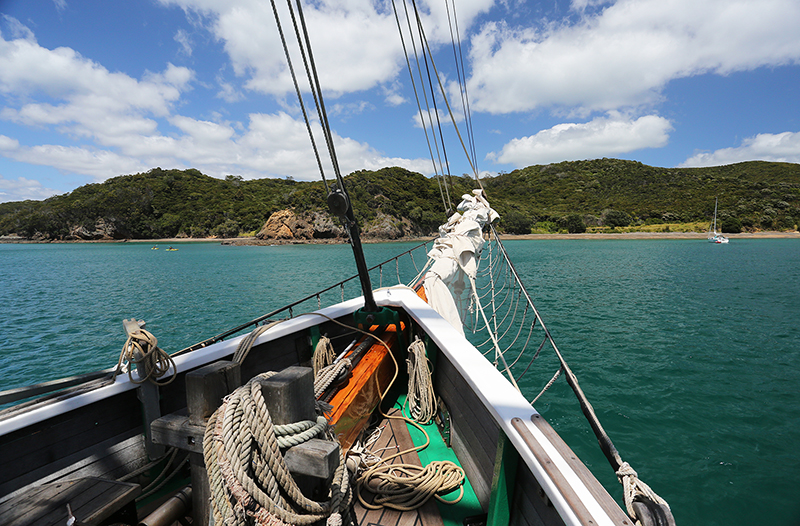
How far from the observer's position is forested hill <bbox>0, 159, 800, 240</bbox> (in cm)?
5609

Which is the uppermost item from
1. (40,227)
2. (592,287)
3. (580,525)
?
(40,227)

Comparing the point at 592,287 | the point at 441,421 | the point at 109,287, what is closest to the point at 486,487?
the point at 441,421

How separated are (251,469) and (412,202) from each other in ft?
205

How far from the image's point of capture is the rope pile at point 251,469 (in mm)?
792

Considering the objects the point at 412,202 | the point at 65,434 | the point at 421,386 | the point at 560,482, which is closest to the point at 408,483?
the point at 421,386

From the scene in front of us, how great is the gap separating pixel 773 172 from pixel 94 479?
118 m

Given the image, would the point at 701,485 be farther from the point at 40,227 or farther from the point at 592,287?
the point at 40,227

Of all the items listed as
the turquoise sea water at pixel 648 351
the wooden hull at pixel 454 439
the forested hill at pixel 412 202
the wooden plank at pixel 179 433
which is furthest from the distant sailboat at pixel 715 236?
the wooden plank at pixel 179 433

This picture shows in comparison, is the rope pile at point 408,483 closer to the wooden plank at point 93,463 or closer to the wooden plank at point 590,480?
the wooden plank at point 590,480

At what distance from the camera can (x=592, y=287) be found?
14102mm

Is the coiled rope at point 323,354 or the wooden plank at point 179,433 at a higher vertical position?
the wooden plank at point 179,433

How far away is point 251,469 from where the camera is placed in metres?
0.82

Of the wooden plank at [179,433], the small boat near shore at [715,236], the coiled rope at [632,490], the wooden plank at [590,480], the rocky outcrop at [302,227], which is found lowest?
the small boat near shore at [715,236]

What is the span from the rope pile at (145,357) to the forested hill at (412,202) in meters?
52.0
